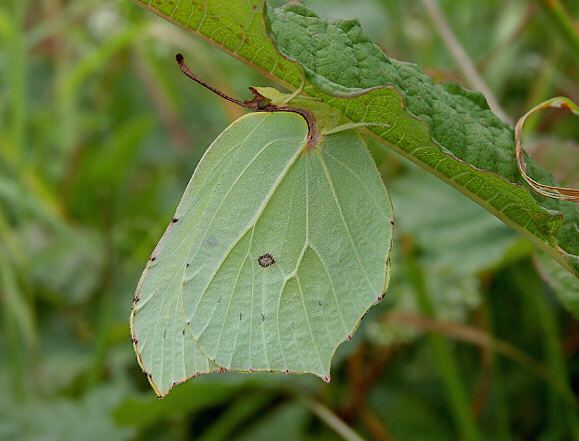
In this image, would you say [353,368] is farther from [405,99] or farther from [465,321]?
[405,99]

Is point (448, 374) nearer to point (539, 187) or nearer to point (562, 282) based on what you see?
point (562, 282)

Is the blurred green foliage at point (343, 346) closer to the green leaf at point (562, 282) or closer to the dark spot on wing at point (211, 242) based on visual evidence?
the green leaf at point (562, 282)

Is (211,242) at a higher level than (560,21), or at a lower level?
lower

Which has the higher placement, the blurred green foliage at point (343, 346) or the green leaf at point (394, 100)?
the green leaf at point (394, 100)

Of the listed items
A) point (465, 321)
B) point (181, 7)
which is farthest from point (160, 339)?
point (465, 321)

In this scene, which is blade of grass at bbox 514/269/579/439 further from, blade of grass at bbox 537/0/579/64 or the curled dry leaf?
the curled dry leaf

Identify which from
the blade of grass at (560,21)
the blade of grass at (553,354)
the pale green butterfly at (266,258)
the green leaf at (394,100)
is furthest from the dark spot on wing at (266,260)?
the blade of grass at (553,354)

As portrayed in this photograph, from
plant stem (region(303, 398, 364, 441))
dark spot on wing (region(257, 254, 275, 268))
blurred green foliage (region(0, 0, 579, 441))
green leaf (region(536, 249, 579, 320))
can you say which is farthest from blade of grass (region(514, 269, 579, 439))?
dark spot on wing (region(257, 254, 275, 268))

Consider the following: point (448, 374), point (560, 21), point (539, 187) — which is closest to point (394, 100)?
point (539, 187)
